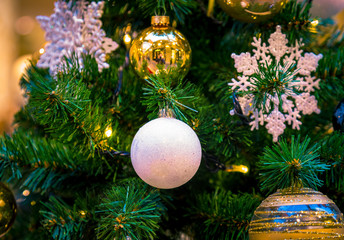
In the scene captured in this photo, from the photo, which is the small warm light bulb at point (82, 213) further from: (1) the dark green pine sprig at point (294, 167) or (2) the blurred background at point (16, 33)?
(2) the blurred background at point (16, 33)

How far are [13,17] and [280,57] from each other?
236cm

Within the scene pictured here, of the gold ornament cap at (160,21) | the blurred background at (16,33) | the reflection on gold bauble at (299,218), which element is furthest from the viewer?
the blurred background at (16,33)

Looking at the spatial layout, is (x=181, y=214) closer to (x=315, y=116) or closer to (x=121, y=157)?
(x=121, y=157)

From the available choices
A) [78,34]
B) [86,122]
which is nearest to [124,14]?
[78,34]

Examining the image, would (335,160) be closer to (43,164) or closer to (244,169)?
(244,169)

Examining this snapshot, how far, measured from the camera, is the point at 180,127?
0.38 metres

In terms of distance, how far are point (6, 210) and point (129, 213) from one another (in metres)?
0.20

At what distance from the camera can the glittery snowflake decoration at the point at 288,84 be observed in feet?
1.58

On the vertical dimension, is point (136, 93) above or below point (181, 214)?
above

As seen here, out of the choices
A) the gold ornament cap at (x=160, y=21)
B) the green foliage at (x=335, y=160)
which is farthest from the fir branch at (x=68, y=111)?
the green foliage at (x=335, y=160)

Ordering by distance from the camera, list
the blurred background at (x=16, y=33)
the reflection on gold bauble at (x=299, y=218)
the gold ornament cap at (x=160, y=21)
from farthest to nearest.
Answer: the blurred background at (x=16, y=33), the gold ornament cap at (x=160, y=21), the reflection on gold bauble at (x=299, y=218)

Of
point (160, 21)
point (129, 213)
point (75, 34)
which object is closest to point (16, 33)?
point (75, 34)

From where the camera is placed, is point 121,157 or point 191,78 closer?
point 121,157

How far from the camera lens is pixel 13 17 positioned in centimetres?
252
